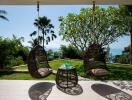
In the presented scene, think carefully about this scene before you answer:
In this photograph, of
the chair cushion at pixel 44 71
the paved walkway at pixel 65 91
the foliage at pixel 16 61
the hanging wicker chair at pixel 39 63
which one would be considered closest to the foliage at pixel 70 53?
the foliage at pixel 16 61

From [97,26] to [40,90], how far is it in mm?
10309

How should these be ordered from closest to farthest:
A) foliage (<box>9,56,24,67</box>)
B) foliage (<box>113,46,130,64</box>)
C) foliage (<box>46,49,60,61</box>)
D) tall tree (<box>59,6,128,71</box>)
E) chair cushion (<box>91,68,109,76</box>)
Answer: chair cushion (<box>91,68,109,76</box>)
foliage (<box>9,56,24,67</box>)
tall tree (<box>59,6,128,71</box>)
foliage (<box>113,46,130,64</box>)
foliage (<box>46,49,60,61</box>)

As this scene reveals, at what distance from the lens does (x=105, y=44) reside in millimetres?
16344

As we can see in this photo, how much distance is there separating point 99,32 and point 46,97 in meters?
11.2

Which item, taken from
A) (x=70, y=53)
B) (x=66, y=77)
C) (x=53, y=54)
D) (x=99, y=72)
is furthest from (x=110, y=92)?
(x=53, y=54)

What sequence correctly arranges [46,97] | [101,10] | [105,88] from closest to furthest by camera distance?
1. [46,97]
2. [105,88]
3. [101,10]

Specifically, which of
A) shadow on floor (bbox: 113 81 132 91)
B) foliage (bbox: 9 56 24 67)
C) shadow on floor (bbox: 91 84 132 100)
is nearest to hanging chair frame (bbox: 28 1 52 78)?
shadow on floor (bbox: 91 84 132 100)

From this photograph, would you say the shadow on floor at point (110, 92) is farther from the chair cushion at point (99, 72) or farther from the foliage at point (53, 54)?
the foliage at point (53, 54)

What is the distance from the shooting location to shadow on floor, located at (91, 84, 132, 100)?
16.6 feet

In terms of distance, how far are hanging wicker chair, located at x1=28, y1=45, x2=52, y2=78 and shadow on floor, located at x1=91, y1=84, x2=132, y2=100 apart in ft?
3.85

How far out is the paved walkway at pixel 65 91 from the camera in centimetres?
504

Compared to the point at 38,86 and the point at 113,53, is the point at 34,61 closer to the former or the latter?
the point at 38,86

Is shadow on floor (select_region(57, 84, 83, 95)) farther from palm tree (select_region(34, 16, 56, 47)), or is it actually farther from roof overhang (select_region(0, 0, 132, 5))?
palm tree (select_region(34, 16, 56, 47))

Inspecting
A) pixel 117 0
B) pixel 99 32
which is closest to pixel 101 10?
pixel 99 32
